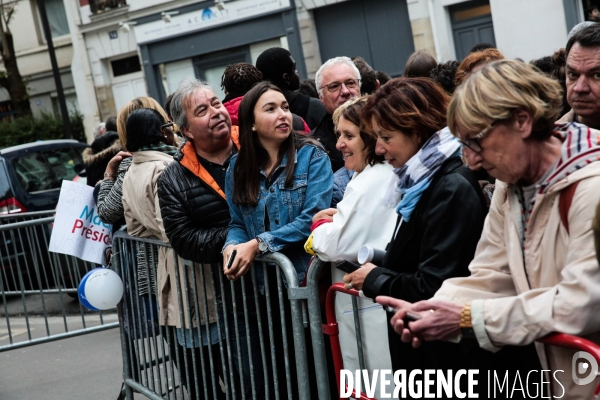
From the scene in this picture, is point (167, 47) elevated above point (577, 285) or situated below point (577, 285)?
above

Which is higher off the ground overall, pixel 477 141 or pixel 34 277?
pixel 477 141

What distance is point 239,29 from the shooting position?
21234mm

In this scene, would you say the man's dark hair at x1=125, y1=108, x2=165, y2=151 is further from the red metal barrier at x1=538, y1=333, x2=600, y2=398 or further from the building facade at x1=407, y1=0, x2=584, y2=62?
the building facade at x1=407, y1=0, x2=584, y2=62

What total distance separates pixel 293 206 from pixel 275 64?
6.67 ft

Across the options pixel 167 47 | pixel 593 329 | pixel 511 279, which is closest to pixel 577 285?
pixel 593 329

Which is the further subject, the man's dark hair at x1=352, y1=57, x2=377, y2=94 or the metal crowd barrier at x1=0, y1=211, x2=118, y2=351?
the metal crowd barrier at x1=0, y1=211, x2=118, y2=351

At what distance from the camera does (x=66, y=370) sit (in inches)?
277

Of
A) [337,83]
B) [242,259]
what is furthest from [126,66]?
[242,259]

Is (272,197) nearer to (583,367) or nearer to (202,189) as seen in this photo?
(202,189)

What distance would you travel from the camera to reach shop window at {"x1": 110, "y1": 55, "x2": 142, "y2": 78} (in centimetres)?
2417

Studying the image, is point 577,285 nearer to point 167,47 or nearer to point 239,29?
point 239,29

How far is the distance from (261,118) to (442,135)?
135cm

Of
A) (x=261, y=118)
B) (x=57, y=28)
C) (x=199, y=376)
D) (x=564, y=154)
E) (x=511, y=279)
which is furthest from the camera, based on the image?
(x=57, y=28)

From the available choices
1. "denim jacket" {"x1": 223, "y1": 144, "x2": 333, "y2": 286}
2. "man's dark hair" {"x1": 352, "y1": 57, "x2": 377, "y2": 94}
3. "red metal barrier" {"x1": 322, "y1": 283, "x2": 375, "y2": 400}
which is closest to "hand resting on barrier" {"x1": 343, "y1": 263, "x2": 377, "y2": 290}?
"red metal barrier" {"x1": 322, "y1": 283, "x2": 375, "y2": 400}
